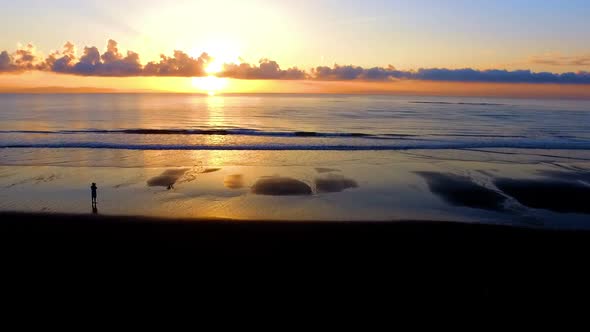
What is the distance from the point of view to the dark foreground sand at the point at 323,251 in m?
8.55

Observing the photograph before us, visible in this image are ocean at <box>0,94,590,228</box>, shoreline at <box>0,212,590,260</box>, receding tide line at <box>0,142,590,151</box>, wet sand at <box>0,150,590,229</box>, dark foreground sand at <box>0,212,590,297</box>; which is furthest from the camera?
receding tide line at <box>0,142,590,151</box>

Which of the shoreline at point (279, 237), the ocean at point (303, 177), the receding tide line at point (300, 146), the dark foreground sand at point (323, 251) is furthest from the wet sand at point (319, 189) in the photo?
the receding tide line at point (300, 146)

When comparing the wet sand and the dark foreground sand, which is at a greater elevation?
the wet sand

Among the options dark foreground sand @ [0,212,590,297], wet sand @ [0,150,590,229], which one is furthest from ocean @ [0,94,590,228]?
dark foreground sand @ [0,212,590,297]

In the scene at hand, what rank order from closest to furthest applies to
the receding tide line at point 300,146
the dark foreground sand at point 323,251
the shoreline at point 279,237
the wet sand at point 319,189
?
the dark foreground sand at point 323,251
the shoreline at point 279,237
the wet sand at point 319,189
the receding tide line at point 300,146

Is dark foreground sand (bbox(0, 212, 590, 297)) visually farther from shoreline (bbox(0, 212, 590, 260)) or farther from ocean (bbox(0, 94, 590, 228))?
ocean (bbox(0, 94, 590, 228))

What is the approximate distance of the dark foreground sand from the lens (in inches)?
337

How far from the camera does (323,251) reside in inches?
392

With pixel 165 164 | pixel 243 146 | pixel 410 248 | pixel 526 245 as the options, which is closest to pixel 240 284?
pixel 410 248

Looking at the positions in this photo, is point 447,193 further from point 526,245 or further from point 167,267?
point 167,267

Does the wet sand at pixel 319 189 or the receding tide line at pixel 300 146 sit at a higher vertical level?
the receding tide line at pixel 300 146

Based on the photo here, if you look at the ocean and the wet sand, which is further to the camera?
the ocean

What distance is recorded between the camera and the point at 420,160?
23.5 meters

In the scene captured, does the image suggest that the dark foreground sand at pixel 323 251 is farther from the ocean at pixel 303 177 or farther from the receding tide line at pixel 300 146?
the receding tide line at pixel 300 146
